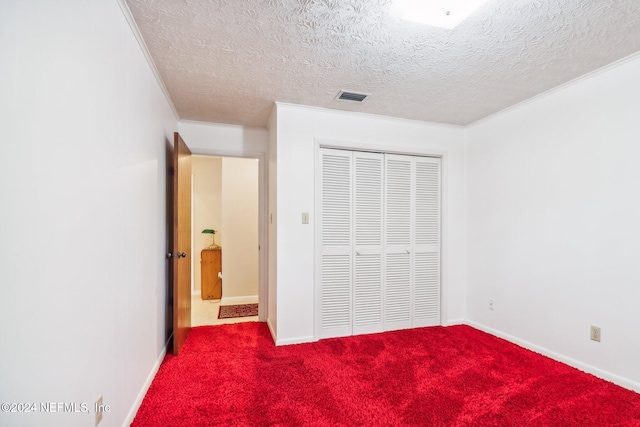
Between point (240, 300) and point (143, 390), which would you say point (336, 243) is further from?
→ point (240, 300)

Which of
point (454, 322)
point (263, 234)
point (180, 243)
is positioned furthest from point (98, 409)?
point (454, 322)

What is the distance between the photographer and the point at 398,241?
10.7ft

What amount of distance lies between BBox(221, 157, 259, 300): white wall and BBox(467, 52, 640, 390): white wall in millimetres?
3094

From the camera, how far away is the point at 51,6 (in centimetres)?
94

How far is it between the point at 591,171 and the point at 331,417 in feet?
8.69

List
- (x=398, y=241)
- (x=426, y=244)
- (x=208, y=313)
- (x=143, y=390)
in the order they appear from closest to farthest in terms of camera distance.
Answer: (x=143, y=390) → (x=398, y=241) → (x=426, y=244) → (x=208, y=313)

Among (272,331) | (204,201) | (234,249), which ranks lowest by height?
(272,331)

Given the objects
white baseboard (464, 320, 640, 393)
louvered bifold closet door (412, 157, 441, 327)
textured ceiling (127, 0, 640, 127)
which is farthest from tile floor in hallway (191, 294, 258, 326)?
white baseboard (464, 320, 640, 393)

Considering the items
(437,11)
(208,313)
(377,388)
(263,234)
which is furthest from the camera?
(208,313)

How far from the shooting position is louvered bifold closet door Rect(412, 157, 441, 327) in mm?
3326

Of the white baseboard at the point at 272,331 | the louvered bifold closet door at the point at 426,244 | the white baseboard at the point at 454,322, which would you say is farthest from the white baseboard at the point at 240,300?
the white baseboard at the point at 454,322

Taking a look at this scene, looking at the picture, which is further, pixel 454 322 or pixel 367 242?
pixel 454 322

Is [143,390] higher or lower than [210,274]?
lower

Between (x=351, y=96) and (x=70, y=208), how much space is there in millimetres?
2289
